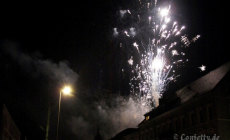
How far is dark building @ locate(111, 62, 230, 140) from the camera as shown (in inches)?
1220

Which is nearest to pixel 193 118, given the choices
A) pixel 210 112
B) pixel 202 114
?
pixel 202 114

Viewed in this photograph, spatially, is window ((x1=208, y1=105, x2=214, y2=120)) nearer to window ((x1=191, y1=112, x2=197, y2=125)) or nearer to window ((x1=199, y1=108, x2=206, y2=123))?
window ((x1=199, y1=108, x2=206, y2=123))

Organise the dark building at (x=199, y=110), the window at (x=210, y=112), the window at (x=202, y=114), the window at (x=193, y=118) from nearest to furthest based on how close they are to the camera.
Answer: the dark building at (x=199, y=110), the window at (x=210, y=112), the window at (x=202, y=114), the window at (x=193, y=118)

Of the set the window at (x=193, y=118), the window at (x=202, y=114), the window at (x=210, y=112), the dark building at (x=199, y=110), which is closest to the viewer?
the dark building at (x=199, y=110)

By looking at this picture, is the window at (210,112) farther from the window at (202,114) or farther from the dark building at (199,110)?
the window at (202,114)

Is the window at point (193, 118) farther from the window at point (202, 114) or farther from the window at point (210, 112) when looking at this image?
the window at point (210, 112)

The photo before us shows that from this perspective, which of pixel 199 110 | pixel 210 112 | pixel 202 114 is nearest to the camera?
pixel 210 112

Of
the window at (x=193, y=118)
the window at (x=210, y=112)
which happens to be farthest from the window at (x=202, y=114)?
the window at (x=193, y=118)

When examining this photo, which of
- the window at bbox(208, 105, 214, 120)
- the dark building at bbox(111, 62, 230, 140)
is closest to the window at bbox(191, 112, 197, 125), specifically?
the dark building at bbox(111, 62, 230, 140)

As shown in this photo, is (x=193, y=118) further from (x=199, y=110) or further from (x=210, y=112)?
(x=210, y=112)

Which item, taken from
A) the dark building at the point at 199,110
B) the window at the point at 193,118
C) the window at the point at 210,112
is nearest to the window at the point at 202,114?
the dark building at the point at 199,110

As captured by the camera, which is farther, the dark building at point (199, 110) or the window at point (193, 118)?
the window at point (193, 118)

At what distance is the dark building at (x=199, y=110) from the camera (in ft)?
102

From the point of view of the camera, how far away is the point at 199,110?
3359cm
